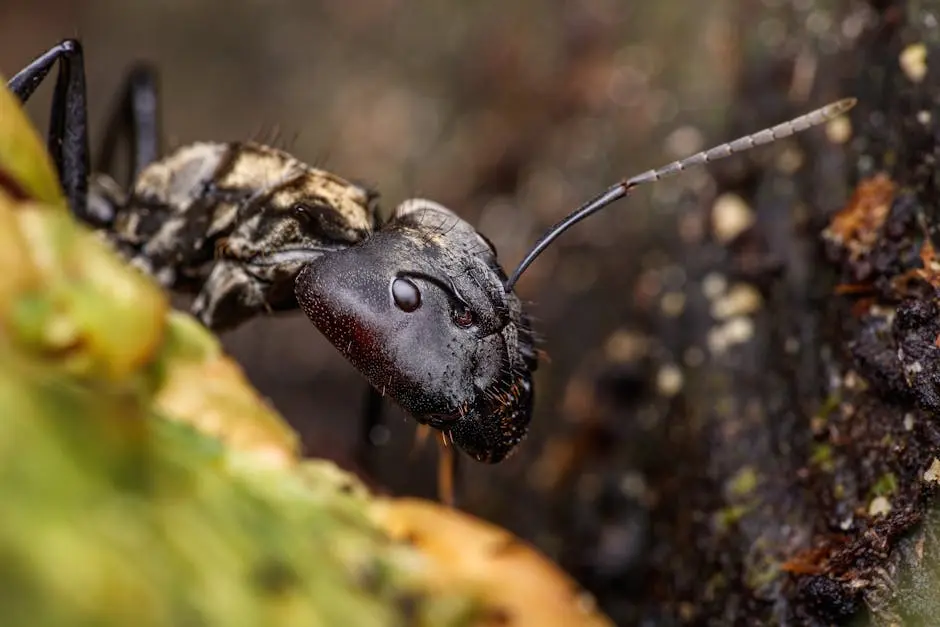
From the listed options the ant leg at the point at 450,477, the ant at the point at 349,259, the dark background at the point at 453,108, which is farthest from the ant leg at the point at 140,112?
the ant leg at the point at 450,477

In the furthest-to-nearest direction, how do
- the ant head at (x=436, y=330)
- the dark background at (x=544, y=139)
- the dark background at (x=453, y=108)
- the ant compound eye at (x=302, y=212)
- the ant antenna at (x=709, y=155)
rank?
the dark background at (x=453, y=108), the dark background at (x=544, y=139), the ant compound eye at (x=302, y=212), the ant antenna at (x=709, y=155), the ant head at (x=436, y=330)

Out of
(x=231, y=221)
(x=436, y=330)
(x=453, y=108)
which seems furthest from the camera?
(x=453, y=108)

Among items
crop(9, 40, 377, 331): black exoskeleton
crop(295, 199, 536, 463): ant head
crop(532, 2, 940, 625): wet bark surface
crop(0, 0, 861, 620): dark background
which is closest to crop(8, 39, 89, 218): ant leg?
crop(9, 40, 377, 331): black exoskeleton

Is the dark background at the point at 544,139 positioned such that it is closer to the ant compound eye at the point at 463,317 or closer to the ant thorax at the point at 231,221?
the ant thorax at the point at 231,221

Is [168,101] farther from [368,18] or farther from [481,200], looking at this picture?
[481,200]

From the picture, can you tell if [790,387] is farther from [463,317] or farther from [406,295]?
[406,295]

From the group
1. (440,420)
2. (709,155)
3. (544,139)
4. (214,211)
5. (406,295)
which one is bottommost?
(440,420)

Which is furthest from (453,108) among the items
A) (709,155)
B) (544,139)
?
(709,155)

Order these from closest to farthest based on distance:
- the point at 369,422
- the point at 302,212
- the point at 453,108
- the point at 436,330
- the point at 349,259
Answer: the point at 436,330, the point at 349,259, the point at 302,212, the point at 369,422, the point at 453,108
